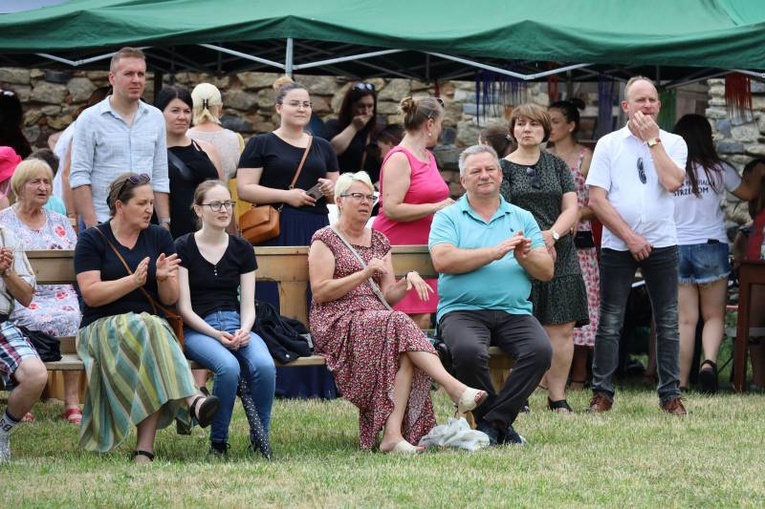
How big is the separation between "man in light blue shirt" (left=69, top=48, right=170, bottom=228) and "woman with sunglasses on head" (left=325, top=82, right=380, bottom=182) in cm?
252

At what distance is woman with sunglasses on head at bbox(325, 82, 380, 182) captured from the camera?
32.7ft

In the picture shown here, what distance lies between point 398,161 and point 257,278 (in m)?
1.18

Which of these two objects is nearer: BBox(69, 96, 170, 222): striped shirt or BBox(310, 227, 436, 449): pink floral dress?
BBox(310, 227, 436, 449): pink floral dress

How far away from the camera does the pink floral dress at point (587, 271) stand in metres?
8.77

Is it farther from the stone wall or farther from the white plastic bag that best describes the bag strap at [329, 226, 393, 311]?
the stone wall

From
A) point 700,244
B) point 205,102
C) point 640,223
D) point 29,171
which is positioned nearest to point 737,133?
point 700,244

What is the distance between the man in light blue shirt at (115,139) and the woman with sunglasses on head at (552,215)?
1.90 metres

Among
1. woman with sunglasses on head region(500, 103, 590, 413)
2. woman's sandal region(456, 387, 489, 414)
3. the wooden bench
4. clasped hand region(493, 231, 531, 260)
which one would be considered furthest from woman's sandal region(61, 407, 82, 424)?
woman with sunglasses on head region(500, 103, 590, 413)

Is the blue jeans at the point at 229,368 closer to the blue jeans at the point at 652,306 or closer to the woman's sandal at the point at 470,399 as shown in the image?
the woman's sandal at the point at 470,399

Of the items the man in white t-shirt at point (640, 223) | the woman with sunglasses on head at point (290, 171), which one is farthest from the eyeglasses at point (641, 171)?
the woman with sunglasses on head at point (290, 171)

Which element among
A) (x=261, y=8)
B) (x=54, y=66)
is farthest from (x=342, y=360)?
(x=54, y=66)

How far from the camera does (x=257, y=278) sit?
7141mm

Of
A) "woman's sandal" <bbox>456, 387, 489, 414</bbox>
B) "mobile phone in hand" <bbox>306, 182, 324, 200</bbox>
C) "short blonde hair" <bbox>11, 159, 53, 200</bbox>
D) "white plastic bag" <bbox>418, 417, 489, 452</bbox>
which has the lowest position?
"white plastic bag" <bbox>418, 417, 489, 452</bbox>

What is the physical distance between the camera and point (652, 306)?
776cm
